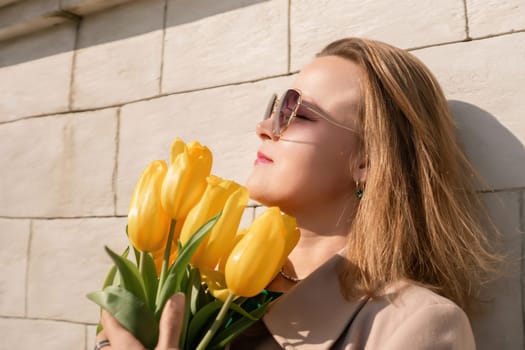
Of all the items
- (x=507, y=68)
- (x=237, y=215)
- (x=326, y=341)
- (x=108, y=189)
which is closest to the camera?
(x=237, y=215)

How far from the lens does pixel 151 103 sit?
112 inches

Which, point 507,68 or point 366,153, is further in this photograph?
point 507,68

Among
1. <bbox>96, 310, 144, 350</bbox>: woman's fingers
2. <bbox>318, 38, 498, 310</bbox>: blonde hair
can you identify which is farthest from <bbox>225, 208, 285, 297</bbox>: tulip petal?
<bbox>318, 38, 498, 310</bbox>: blonde hair

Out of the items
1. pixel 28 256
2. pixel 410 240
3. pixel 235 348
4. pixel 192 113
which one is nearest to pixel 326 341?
pixel 235 348

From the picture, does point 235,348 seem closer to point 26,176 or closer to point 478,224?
point 478,224

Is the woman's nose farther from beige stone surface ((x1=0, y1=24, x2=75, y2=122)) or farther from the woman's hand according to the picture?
beige stone surface ((x1=0, y1=24, x2=75, y2=122))

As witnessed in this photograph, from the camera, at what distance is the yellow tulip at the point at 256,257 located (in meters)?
1.20

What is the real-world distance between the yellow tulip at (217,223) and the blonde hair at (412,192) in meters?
0.49

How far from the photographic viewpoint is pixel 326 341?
1.49m

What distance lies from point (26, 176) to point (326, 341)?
2.28 meters

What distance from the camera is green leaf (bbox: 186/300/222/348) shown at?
1.29 m

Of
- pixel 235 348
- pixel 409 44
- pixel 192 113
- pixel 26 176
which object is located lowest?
pixel 235 348

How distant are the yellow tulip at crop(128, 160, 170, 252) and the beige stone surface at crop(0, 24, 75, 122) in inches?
80.2

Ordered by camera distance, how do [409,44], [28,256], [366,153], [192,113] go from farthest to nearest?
1. [28,256]
2. [192,113]
3. [409,44]
4. [366,153]
